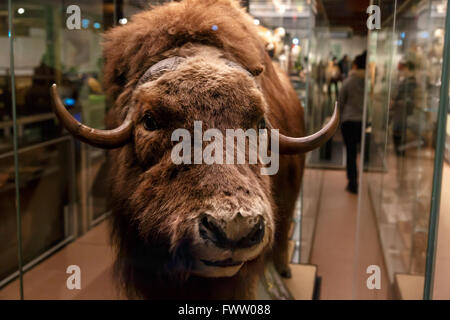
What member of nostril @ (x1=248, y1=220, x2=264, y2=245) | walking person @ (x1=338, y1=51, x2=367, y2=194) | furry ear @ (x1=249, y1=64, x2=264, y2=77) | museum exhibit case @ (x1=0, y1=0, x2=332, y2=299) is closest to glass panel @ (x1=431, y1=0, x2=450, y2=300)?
walking person @ (x1=338, y1=51, x2=367, y2=194)

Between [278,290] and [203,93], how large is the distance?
3.57 feet

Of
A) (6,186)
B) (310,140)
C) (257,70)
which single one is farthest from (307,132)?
(6,186)

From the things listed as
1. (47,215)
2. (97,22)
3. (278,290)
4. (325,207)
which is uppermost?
(97,22)

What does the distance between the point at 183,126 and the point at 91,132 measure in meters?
0.32

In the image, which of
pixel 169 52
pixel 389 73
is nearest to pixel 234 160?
pixel 169 52

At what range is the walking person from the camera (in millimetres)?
1788

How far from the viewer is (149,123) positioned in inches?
63.1

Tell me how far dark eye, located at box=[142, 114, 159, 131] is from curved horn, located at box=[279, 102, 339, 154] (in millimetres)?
452

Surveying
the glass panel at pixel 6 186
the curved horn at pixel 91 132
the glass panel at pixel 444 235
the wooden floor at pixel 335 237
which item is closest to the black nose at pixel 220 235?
the curved horn at pixel 91 132

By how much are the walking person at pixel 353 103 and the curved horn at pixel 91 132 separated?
→ 0.82 meters

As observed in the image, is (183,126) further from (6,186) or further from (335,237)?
(6,186)

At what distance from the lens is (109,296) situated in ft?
6.47

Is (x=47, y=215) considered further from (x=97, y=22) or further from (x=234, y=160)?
(x=234, y=160)

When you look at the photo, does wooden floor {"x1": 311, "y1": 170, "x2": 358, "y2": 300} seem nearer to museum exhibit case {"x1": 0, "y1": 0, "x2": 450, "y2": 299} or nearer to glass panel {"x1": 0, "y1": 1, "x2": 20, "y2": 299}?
museum exhibit case {"x1": 0, "y1": 0, "x2": 450, "y2": 299}
